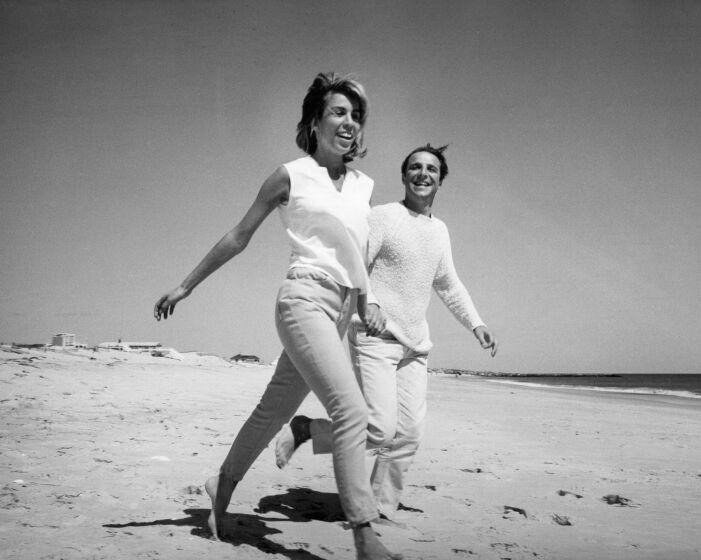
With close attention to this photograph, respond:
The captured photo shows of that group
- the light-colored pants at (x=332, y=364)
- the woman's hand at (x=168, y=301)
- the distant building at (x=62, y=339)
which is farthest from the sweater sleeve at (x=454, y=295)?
the distant building at (x=62, y=339)

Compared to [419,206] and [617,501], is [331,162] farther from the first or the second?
[617,501]

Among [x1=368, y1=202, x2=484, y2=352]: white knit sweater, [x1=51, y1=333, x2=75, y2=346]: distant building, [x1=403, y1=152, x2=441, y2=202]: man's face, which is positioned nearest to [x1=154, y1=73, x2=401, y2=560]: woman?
[x1=368, y1=202, x2=484, y2=352]: white knit sweater

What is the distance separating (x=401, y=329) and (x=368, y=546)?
136 centimetres

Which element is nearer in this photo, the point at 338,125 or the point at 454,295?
the point at 338,125

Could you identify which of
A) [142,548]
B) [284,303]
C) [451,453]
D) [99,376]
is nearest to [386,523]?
[142,548]

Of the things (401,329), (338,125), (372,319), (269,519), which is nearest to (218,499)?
(269,519)

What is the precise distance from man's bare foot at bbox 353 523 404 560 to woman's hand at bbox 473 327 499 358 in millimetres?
1711

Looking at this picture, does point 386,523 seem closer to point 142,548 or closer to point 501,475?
point 142,548

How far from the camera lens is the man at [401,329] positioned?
2.89 meters

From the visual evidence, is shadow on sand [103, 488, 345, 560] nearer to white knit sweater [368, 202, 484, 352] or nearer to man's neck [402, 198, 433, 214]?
white knit sweater [368, 202, 484, 352]

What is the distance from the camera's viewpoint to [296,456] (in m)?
4.93

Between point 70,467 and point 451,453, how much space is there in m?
3.30

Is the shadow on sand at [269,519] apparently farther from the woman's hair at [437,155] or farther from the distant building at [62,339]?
the distant building at [62,339]

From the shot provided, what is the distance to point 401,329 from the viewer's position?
318 cm
